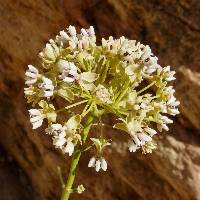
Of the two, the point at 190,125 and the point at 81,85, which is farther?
the point at 190,125

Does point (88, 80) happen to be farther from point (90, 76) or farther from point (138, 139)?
point (138, 139)

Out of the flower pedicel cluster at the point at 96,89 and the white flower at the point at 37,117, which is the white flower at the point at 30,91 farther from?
the white flower at the point at 37,117

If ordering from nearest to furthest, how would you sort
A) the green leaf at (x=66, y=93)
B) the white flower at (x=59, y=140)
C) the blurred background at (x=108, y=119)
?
the white flower at (x=59, y=140) < the green leaf at (x=66, y=93) < the blurred background at (x=108, y=119)

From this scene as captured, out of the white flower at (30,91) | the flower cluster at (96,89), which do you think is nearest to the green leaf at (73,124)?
the flower cluster at (96,89)

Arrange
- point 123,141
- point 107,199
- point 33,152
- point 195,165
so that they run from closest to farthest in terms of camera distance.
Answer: point 195,165, point 123,141, point 107,199, point 33,152

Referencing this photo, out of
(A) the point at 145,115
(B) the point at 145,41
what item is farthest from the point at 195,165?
(A) the point at 145,115

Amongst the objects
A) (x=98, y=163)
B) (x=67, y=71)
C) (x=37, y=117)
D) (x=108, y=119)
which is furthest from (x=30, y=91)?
(x=108, y=119)

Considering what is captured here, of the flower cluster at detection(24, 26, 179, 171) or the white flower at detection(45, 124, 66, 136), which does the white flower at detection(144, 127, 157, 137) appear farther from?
the white flower at detection(45, 124, 66, 136)

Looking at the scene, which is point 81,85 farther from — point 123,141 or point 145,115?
point 123,141

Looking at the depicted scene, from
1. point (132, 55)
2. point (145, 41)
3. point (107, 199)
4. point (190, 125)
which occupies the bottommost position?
point (107, 199)
